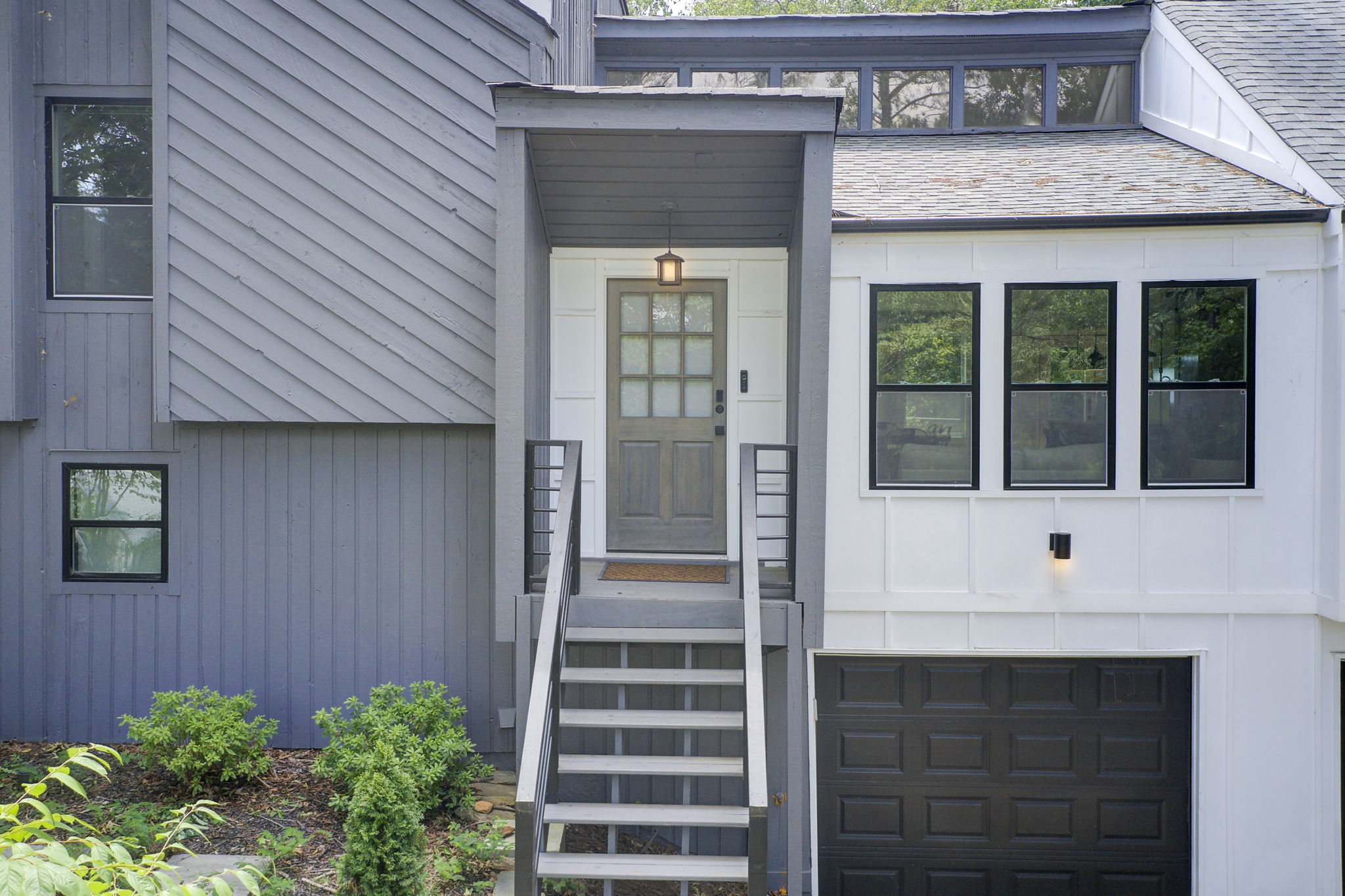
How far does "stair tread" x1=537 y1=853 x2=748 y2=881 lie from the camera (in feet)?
12.3

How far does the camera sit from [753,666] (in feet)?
13.5

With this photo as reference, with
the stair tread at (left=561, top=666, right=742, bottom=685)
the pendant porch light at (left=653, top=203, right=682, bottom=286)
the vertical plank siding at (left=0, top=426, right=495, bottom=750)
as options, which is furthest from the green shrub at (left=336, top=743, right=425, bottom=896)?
the pendant porch light at (left=653, top=203, right=682, bottom=286)

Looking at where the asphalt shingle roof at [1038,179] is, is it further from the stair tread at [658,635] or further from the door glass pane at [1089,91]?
the stair tread at [658,635]

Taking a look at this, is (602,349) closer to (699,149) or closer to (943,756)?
(699,149)

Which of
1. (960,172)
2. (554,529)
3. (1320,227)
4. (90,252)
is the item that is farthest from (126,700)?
(1320,227)

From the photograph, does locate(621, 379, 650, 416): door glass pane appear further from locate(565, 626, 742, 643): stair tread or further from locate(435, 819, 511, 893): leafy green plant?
locate(435, 819, 511, 893): leafy green plant

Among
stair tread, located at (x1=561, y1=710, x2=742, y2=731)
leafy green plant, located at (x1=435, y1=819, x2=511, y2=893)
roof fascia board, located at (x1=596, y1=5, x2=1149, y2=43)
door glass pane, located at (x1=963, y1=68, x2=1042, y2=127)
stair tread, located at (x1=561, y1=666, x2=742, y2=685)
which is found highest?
roof fascia board, located at (x1=596, y1=5, x2=1149, y2=43)

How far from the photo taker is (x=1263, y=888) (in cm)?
540

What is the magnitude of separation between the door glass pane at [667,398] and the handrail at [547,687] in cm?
127

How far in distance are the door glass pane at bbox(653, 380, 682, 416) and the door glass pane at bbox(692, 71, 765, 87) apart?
10.6 ft

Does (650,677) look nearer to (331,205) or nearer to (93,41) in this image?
(331,205)

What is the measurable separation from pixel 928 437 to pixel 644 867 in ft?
10.2

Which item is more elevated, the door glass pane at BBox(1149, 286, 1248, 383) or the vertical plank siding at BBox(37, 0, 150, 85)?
the vertical plank siding at BBox(37, 0, 150, 85)

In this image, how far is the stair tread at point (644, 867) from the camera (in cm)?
374
